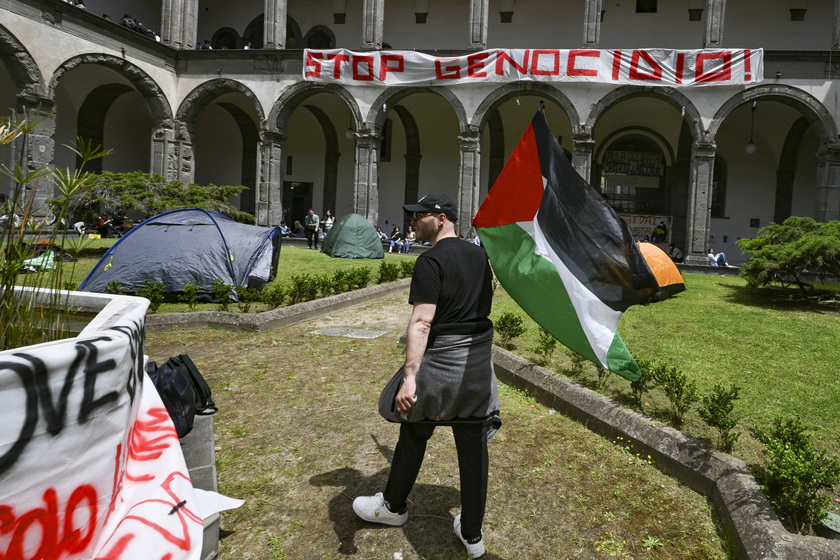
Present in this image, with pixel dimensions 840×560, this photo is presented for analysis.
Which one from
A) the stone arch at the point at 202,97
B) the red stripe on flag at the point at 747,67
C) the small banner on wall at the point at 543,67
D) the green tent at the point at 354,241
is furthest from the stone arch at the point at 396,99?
the red stripe on flag at the point at 747,67

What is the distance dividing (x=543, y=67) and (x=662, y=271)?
34.4 ft

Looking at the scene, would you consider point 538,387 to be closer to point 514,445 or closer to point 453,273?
point 514,445

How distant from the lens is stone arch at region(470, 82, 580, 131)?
19469 millimetres

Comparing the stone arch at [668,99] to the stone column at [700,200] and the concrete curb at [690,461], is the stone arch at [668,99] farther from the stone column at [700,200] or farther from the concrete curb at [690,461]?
the concrete curb at [690,461]

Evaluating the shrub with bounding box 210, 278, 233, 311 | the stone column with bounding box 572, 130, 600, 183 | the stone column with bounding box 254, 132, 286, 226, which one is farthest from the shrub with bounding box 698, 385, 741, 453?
the stone column with bounding box 254, 132, 286, 226

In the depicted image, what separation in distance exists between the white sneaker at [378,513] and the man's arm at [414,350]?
0.68m

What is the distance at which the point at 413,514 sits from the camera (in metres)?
3.22

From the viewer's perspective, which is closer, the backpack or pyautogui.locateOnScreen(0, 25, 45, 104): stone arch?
the backpack

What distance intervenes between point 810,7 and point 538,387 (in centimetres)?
2436

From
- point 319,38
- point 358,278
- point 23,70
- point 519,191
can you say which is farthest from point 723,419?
point 319,38

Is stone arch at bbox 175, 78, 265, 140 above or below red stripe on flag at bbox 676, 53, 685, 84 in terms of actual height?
below

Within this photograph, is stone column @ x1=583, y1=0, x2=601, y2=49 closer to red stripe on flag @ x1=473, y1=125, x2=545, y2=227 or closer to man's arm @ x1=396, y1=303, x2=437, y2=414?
red stripe on flag @ x1=473, y1=125, x2=545, y2=227

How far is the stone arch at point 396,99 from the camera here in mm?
20312

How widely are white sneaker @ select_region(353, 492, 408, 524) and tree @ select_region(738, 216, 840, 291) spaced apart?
9866 millimetres
